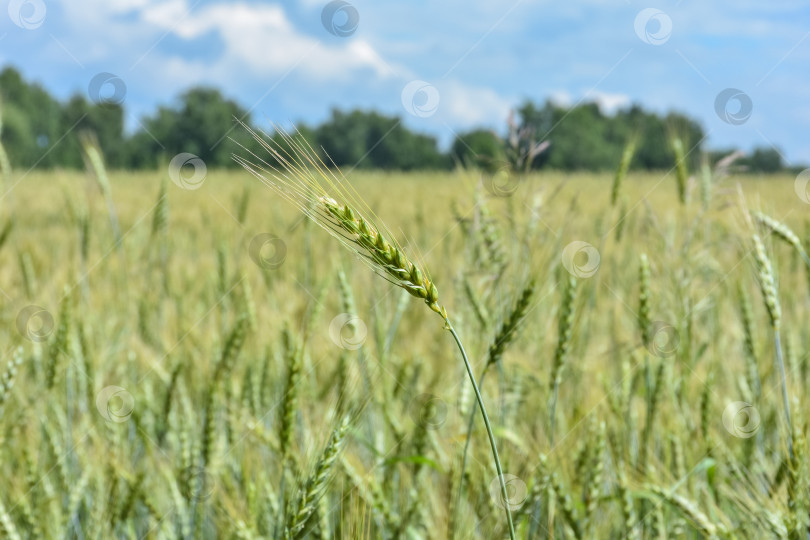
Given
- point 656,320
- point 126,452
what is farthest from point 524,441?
point 126,452

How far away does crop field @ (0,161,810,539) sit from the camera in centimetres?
108

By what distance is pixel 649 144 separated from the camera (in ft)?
136
